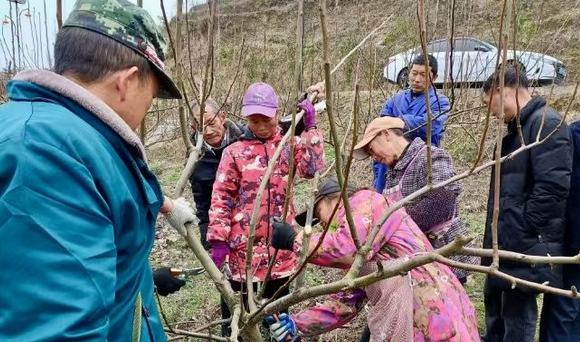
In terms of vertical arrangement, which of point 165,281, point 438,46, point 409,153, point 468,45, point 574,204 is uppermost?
point 438,46

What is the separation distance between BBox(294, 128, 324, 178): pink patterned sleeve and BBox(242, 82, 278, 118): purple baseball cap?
0.65 feet

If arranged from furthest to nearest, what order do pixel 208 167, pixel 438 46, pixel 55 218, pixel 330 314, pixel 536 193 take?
pixel 438 46 → pixel 208 167 → pixel 536 193 → pixel 330 314 → pixel 55 218

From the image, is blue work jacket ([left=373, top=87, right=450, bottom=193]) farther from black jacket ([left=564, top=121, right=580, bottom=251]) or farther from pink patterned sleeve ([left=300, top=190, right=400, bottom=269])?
pink patterned sleeve ([left=300, top=190, right=400, bottom=269])

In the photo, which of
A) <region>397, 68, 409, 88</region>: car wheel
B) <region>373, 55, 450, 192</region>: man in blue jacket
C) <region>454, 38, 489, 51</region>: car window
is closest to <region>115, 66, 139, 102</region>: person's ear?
<region>373, 55, 450, 192</region>: man in blue jacket

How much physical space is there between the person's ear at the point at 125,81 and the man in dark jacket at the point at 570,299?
7.58 ft

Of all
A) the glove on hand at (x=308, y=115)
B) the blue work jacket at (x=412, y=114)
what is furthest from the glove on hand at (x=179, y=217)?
the blue work jacket at (x=412, y=114)

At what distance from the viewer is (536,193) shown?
2.47m

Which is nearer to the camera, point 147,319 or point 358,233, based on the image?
point 147,319

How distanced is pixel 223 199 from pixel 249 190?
144mm

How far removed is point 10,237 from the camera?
0.74 meters

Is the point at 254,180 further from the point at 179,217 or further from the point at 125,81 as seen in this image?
the point at 125,81

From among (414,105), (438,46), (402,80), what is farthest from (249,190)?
(438,46)

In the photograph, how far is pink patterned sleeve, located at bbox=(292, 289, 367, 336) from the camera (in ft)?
6.66

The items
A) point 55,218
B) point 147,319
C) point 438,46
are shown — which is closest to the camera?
point 55,218
